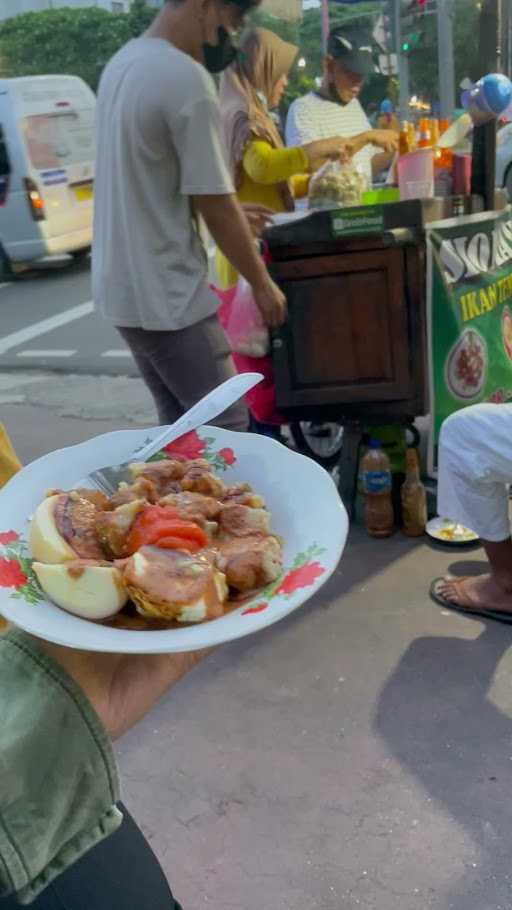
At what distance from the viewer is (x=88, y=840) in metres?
0.87

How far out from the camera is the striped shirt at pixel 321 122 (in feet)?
14.5

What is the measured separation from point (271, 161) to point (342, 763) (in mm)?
2488

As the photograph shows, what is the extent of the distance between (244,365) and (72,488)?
251 centimetres

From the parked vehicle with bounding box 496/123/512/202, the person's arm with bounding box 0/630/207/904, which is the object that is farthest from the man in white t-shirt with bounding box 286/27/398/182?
the parked vehicle with bounding box 496/123/512/202

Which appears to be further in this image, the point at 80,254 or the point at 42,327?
the point at 80,254

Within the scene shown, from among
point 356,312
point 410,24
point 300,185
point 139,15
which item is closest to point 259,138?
point 300,185

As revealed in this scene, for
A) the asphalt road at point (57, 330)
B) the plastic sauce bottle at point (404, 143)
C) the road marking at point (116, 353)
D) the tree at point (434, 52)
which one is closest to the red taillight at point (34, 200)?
the asphalt road at point (57, 330)

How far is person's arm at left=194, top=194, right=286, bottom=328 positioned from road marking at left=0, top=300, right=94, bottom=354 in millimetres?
5219

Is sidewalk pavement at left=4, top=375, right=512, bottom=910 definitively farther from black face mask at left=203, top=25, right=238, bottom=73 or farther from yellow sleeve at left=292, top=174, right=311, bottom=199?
black face mask at left=203, top=25, right=238, bottom=73

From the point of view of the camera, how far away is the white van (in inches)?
413

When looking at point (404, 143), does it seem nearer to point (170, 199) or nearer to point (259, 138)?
point (259, 138)

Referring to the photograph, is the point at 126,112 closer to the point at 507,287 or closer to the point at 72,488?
the point at 72,488

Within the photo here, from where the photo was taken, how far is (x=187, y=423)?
1.29m

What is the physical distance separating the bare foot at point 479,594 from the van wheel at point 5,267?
31.0ft
